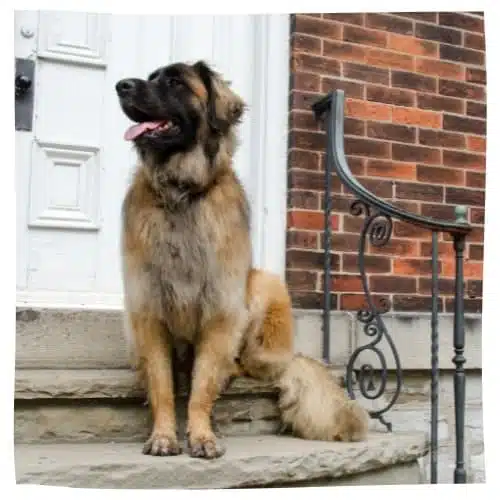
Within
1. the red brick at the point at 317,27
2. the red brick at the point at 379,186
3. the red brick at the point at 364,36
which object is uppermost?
the red brick at the point at 317,27

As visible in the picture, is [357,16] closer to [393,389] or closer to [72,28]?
[72,28]

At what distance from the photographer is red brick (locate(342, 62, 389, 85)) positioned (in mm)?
2367

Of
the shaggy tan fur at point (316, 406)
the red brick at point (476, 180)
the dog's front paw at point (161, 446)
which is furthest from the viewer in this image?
the red brick at point (476, 180)

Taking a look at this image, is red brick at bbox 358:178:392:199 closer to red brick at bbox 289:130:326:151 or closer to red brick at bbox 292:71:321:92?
red brick at bbox 289:130:326:151

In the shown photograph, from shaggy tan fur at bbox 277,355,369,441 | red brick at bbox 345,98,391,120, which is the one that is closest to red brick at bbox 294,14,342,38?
red brick at bbox 345,98,391,120

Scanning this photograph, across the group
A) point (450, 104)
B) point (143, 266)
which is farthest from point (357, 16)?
point (143, 266)

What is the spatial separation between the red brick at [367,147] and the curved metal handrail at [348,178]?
0.11 meters

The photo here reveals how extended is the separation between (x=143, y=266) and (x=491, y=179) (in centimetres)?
91

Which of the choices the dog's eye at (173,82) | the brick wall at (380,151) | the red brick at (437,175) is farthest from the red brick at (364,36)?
the dog's eye at (173,82)

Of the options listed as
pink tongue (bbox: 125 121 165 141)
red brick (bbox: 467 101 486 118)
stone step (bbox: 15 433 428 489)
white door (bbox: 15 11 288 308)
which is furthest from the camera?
red brick (bbox: 467 101 486 118)

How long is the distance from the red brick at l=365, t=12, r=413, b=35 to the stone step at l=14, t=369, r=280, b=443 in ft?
3.88

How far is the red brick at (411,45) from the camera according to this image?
91.1 inches

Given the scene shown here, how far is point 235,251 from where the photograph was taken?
189 centimetres

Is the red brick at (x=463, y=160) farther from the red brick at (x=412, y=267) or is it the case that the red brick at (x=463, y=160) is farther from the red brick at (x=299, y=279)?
the red brick at (x=299, y=279)
